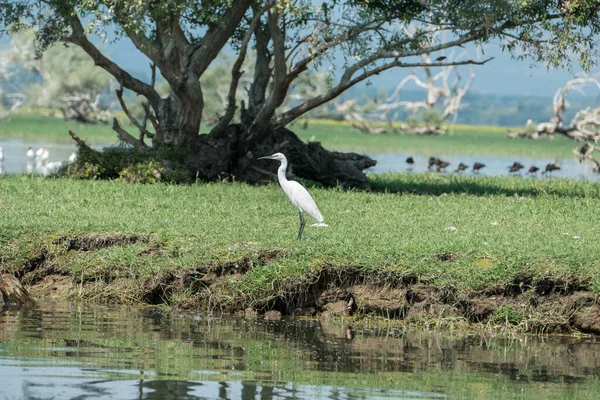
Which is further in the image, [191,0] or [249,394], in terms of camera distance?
[191,0]

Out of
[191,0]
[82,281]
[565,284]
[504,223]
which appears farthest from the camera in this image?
[191,0]

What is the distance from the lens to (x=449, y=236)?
12.3 meters

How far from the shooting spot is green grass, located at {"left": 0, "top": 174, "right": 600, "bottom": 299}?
10.7 meters

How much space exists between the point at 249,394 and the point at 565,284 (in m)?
4.22

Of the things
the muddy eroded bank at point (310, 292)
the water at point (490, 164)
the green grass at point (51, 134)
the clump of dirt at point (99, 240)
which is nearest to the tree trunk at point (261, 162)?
the clump of dirt at point (99, 240)

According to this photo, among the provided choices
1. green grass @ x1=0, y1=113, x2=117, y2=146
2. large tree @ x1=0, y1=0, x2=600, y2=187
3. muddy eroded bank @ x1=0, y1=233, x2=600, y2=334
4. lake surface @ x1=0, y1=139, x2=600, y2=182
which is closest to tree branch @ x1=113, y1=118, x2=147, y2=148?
large tree @ x1=0, y1=0, x2=600, y2=187

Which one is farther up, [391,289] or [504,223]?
[504,223]

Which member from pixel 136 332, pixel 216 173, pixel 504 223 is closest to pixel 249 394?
pixel 136 332

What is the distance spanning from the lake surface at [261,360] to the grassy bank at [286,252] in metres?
0.43

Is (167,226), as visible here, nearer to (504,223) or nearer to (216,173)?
(504,223)

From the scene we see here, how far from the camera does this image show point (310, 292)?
1080cm

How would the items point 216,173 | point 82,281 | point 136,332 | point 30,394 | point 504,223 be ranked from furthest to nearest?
point 216,173
point 504,223
point 82,281
point 136,332
point 30,394

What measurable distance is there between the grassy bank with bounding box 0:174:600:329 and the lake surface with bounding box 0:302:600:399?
1.40 ft

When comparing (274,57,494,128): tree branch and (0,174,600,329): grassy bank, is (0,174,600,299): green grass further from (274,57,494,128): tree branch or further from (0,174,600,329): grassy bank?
(274,57,494,128): tree branch
